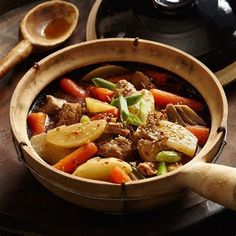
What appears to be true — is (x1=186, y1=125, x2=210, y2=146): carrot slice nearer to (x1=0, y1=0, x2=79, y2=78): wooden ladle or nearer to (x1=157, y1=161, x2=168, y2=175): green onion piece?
(x1=157, y1=161, x2=168, y2=175): green onion piece

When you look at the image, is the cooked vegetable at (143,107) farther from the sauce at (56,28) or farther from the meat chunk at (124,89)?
the sauce at (56,28)

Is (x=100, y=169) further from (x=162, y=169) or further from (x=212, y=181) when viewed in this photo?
(x=212, y=181)

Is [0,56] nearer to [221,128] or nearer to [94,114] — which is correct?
[94,114]

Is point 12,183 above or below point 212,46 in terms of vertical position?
below

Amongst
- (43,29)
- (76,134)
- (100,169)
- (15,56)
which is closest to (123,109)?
(76,134)

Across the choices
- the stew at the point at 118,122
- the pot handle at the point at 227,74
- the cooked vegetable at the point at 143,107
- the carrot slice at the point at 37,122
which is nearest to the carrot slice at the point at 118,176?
the stew at the point at 118,122

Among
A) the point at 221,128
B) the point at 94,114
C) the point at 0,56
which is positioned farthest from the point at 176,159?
the point at 0,56
